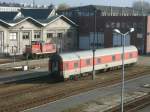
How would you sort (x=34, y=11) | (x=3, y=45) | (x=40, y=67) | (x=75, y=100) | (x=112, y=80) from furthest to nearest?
1. (x=34, y=11)
2. (x=3, y=45)
3. (x=40, y=67)
4. (x=112, y=80)
5. (x=75, y=100)

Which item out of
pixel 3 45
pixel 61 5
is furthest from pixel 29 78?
pixel 61 5

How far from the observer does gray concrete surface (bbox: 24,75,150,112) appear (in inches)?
1324

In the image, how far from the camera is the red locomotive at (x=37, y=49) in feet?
242

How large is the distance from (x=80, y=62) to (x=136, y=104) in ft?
48.4

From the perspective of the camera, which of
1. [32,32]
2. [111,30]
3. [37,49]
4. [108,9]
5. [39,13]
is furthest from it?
[108,9]

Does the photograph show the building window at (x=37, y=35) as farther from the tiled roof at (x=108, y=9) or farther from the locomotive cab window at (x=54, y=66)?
the locomotive cab window at (x=54, y=66)

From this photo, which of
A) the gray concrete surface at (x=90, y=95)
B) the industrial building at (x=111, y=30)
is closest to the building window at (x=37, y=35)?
the industrial building at (x=111, y=30)

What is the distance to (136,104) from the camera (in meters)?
36.0

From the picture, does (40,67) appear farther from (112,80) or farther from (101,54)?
(112,80)

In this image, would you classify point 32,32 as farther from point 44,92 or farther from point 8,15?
point 44,92

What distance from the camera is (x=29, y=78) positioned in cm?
5069

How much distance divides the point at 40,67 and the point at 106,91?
70.0 feet

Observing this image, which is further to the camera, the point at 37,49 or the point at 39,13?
the point at 39,13

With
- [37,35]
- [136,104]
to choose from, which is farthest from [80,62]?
[37,35]
